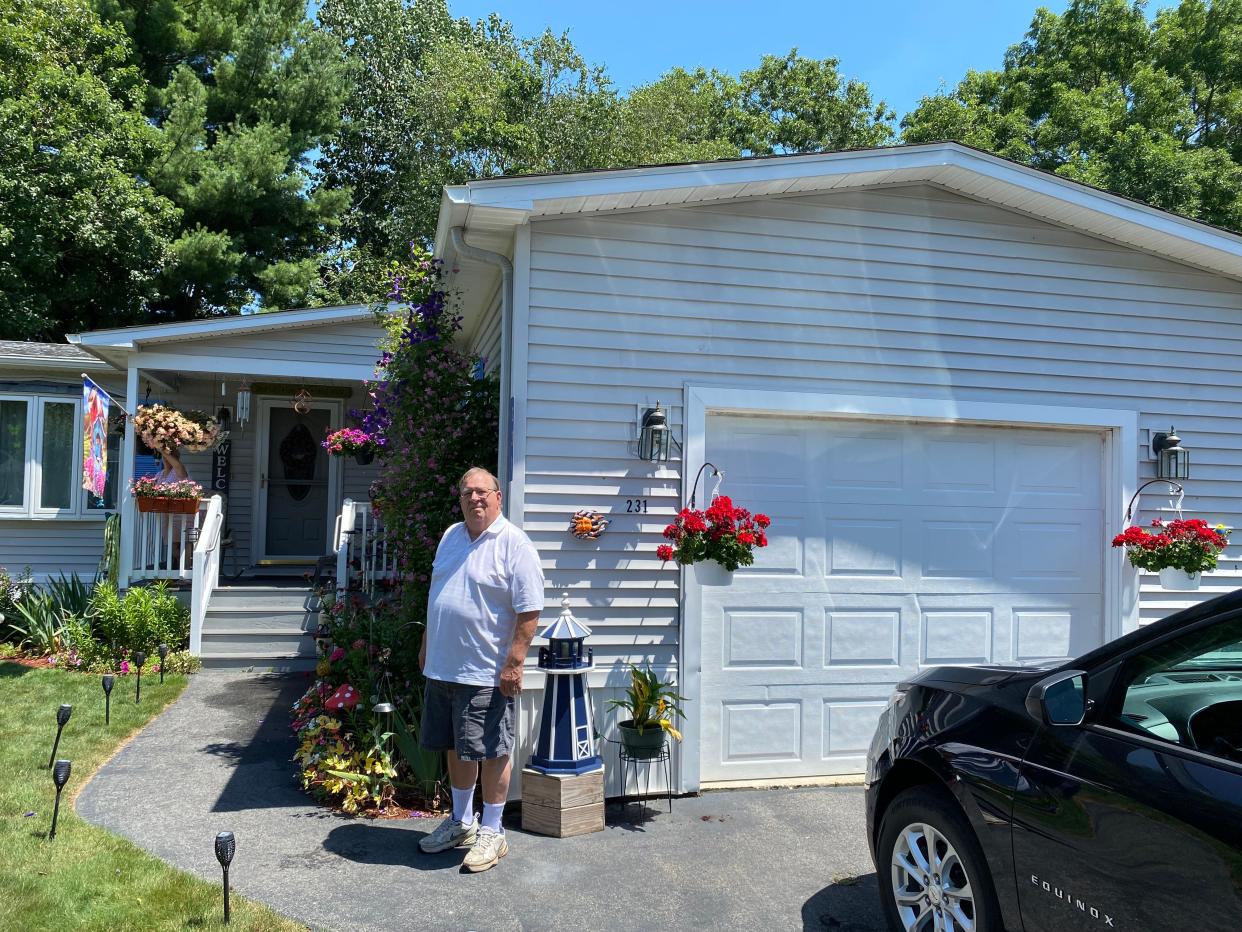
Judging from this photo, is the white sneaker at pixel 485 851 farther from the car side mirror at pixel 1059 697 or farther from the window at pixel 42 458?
the window at pixel 42 458

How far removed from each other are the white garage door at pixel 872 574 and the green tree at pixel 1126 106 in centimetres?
1359

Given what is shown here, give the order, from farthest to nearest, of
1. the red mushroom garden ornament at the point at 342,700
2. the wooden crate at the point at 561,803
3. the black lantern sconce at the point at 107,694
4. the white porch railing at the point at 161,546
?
the white porch railing at the point at 161,546 → the black lantern sconce at the point at 107,694 → the red mushroom garden ornament at the point at 342,700 → the wooden crate at the point at 561,803

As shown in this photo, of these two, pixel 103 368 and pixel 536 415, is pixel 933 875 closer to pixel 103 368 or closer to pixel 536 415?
pixel 536 415

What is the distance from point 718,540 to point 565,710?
47.0 inches

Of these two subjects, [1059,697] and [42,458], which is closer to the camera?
[1059,697]

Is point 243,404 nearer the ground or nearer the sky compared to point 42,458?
nearer the sky

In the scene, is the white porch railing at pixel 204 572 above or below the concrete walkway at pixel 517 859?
above

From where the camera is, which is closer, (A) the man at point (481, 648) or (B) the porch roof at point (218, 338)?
(A) the man at point (481, 648)

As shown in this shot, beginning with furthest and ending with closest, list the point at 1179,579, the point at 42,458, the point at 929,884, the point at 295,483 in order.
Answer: the point at 295,483
the point at 42,458
the point at 1179,579
the point at 929,884

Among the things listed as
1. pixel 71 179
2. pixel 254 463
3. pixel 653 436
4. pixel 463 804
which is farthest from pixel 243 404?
pixel 463 804

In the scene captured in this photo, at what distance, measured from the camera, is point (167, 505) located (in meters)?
8.93

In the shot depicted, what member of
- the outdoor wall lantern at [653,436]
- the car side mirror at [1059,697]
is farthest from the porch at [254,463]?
the car side mirror at [1059,697]

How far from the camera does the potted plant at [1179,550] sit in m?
5.28

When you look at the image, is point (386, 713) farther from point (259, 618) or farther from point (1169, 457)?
point (1169, 457)
